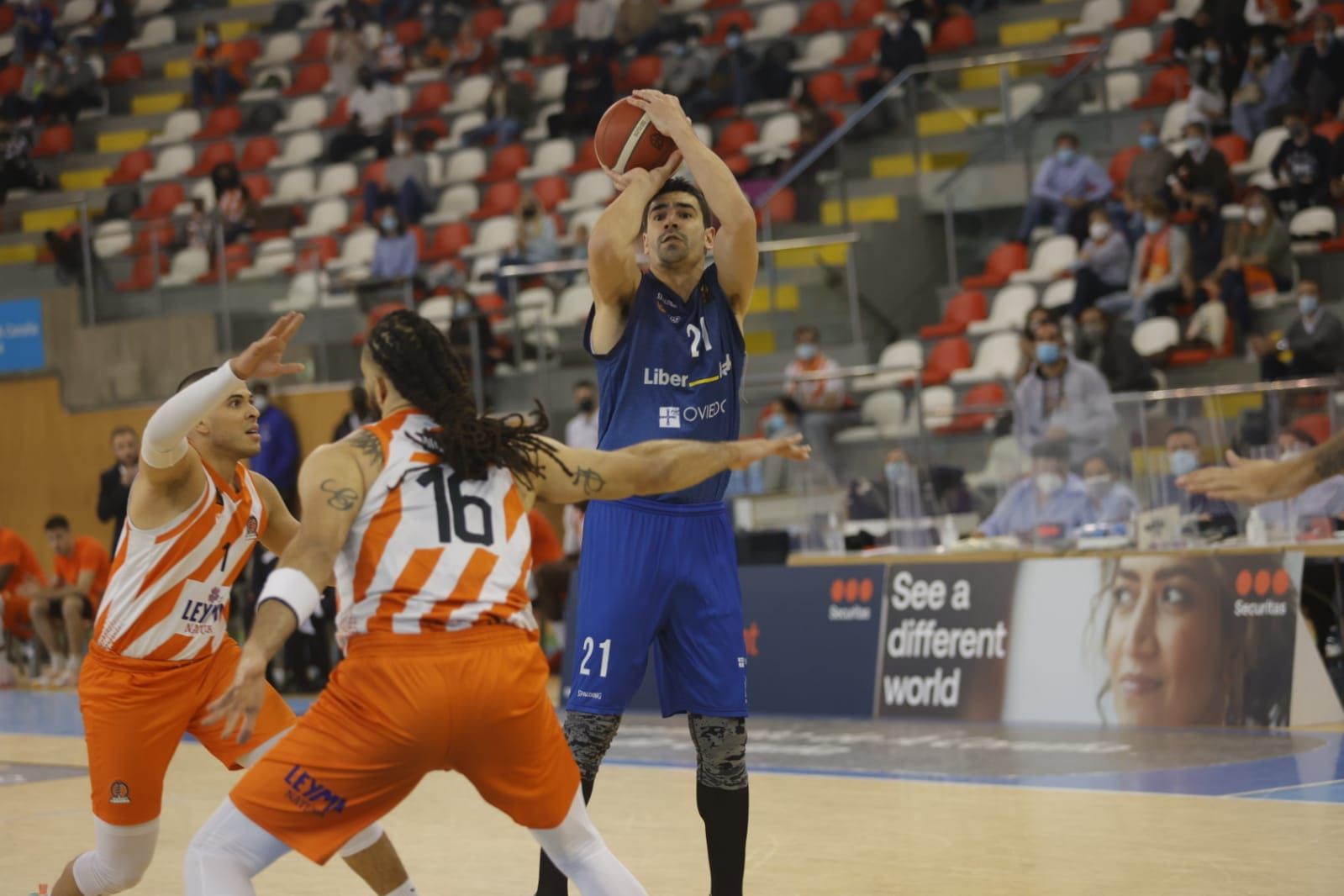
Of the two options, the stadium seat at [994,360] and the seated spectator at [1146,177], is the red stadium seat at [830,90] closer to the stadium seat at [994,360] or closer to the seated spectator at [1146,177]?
the seated spectator at [1146,177]

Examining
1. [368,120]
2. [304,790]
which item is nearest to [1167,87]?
[368,120]

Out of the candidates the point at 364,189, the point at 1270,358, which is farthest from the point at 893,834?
the point at 364,189

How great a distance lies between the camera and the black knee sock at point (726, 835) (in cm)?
572

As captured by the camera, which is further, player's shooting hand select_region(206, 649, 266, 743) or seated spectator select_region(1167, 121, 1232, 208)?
seated spectator select_region(1167, 121, 1232, 208)

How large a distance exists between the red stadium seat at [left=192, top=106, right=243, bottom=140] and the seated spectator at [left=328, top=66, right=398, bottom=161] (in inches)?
78.4

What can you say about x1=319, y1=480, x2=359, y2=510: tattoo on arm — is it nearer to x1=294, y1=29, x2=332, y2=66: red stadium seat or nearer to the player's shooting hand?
the player's shooting hand

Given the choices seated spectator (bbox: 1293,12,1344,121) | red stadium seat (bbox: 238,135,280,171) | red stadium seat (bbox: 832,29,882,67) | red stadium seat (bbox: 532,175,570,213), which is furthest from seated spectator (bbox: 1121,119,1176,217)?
red stadium seat (bbox: 238,135,280,171)

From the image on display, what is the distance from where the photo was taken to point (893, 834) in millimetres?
7641

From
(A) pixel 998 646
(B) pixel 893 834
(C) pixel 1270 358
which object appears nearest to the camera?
(B) pixel 893 834

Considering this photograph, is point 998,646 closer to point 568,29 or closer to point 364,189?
point 364,189

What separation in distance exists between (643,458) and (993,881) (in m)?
2.75

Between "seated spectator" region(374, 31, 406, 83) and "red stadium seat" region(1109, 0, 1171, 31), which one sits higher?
"seated spectator" region(374, 31, 406, 83)

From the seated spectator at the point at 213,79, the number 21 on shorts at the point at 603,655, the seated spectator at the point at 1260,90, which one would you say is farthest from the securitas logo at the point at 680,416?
the seated spectator at the point at 213,79

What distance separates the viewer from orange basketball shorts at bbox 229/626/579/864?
4.20 m
